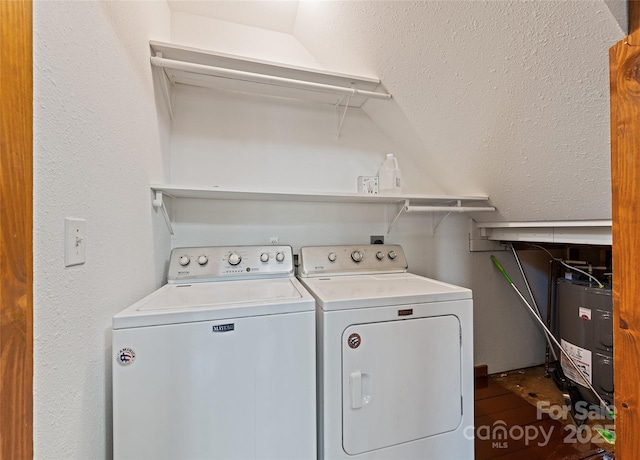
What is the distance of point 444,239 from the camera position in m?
2.14

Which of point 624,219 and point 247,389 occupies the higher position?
point 624,219

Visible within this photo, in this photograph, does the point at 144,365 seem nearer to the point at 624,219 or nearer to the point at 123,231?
the point at 123,231

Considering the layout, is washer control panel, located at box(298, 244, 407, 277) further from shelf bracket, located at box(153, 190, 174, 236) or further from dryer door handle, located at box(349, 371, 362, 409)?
shelf bracket, located at box(153, 190, 174, 236)

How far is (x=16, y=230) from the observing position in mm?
508

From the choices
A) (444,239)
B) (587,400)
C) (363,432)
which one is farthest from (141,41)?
(587,400)

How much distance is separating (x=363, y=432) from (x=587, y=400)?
180 centimetres

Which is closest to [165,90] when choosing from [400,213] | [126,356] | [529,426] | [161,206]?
[161,206]

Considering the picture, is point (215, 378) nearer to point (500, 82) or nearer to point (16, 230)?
point (16, 230)

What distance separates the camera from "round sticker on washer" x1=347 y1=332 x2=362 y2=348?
1.08m

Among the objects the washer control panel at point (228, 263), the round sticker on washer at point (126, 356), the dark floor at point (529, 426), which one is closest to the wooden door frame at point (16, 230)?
the round sticker on washer at point (126, 356)

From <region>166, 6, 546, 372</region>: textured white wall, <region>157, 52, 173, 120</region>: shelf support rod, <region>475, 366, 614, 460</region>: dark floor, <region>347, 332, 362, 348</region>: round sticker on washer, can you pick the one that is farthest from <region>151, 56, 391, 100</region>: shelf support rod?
<region>475, 366, 614, 460</region>: dark floor

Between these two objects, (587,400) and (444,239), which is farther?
(444,239)

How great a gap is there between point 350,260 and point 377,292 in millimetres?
531

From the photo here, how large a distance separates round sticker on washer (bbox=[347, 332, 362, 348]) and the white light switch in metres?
0.93
